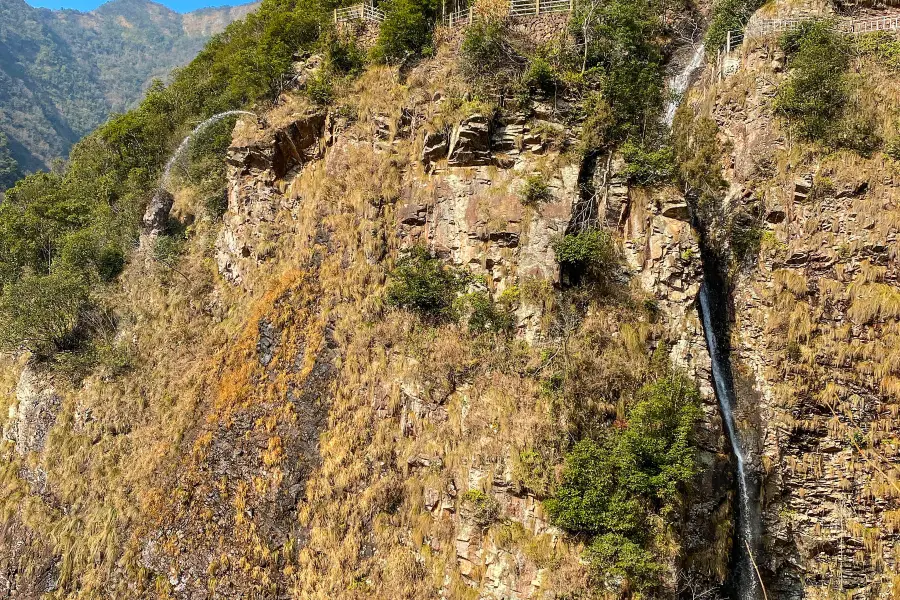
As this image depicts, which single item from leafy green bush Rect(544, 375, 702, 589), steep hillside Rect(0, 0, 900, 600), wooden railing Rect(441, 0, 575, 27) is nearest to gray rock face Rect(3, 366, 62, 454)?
steep hillside Rect(0, 0, 900, 600)

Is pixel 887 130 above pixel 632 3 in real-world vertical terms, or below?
below

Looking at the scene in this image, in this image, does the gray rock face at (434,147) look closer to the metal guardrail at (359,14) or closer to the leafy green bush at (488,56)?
the leafy green bush at (488,56)

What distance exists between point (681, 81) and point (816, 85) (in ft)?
20.8

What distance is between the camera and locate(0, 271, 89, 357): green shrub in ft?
67.4

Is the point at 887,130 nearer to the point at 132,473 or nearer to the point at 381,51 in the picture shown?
the point at 381,51

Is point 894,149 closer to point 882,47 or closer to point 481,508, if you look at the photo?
point 882,47

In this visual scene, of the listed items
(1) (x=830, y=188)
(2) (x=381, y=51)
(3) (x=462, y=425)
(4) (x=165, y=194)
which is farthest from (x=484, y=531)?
(4) (x=165, y=194)

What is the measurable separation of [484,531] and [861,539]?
35.1 feet

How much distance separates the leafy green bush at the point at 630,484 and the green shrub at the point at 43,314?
22.0 metres

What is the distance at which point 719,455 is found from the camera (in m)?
13.1

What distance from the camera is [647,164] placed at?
1488 cm

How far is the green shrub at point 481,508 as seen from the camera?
39.1 ft

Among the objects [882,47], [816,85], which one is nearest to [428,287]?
[816,85]

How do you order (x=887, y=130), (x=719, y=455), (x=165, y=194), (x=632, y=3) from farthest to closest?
(x=165, y=194), (x=632, y=3), (x=887, y=130), (x=719, y=455)
